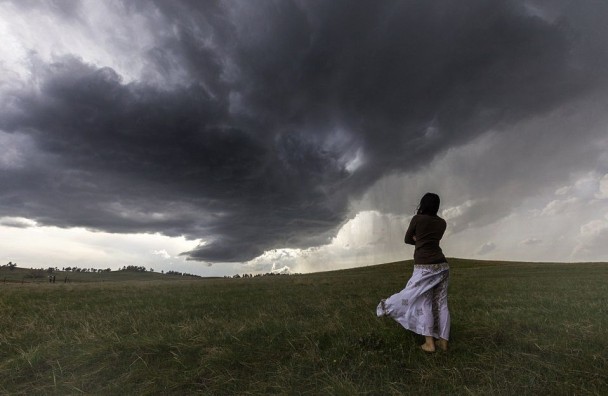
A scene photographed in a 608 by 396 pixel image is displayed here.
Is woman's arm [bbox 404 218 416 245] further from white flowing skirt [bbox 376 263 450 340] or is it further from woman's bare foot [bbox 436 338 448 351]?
woman's bare foot [bbox 436 338 448 351]

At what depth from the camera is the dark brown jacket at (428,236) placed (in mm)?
6590

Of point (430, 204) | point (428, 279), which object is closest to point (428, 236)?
point (430, 204)

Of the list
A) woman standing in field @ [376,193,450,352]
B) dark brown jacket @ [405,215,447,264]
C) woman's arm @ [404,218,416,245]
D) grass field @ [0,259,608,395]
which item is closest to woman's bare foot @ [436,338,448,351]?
woman standing in field @ [376,193,450,352]

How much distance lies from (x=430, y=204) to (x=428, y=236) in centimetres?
61

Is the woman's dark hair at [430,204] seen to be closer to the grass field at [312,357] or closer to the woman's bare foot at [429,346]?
the woman's bare foot at [429,346]

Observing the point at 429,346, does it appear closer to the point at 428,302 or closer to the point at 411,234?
the point at 428,302

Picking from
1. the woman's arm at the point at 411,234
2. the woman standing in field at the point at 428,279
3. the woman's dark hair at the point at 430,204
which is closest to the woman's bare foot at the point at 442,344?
the woman standing in field at the point at 428,279

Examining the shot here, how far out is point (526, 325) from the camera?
7879mm

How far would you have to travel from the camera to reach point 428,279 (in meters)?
6.57

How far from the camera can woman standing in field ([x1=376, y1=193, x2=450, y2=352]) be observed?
6.45 meters

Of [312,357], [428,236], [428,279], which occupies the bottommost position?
[312,357]

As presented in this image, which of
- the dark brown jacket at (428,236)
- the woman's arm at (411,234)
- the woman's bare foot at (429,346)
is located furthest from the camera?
the woman's arm at (411,234)

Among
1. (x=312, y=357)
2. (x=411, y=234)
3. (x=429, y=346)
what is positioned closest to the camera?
(x=312, y=357)

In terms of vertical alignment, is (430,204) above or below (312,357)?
above
